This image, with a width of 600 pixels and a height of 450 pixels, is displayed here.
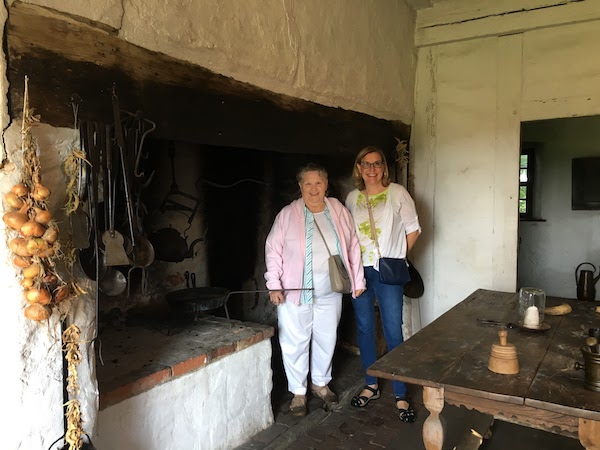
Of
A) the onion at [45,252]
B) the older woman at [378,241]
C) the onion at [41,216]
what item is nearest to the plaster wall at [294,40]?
the older woman at [378,241]

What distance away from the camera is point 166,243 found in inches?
116

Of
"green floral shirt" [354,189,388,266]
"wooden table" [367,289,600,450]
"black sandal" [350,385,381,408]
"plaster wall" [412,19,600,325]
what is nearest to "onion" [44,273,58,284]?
"wooden table" [367,289,600,450]

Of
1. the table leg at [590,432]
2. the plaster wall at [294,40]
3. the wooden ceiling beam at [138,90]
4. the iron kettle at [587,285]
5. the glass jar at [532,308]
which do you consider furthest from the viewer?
the iron kettle at [587,285]

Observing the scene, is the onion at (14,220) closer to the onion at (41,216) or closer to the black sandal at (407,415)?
the onion at (41,216)

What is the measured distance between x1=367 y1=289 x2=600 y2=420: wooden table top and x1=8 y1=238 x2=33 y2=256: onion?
130cm

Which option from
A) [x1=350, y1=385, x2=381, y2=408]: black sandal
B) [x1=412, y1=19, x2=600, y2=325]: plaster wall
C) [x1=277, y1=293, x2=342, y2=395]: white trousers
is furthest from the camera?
[x1=412, y1=19, x2=600, y2=325]: plaster wall

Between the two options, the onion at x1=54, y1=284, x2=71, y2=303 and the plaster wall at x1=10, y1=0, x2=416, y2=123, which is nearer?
the onion at x1=54, y1=284, x2=71, y2=303

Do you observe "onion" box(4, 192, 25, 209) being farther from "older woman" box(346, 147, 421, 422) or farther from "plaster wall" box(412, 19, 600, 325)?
"plaster wall" box(412, 19, 600, 325)

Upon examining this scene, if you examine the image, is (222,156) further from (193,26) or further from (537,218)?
(537,218)

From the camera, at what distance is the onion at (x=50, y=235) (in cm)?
140

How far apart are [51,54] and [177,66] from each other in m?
0.55

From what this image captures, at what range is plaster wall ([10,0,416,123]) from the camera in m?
1.84

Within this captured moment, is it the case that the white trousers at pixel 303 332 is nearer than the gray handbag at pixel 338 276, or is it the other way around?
the gray handbag at pixel 338 276

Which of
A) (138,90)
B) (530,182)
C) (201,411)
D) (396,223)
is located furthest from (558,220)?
(138,90)
